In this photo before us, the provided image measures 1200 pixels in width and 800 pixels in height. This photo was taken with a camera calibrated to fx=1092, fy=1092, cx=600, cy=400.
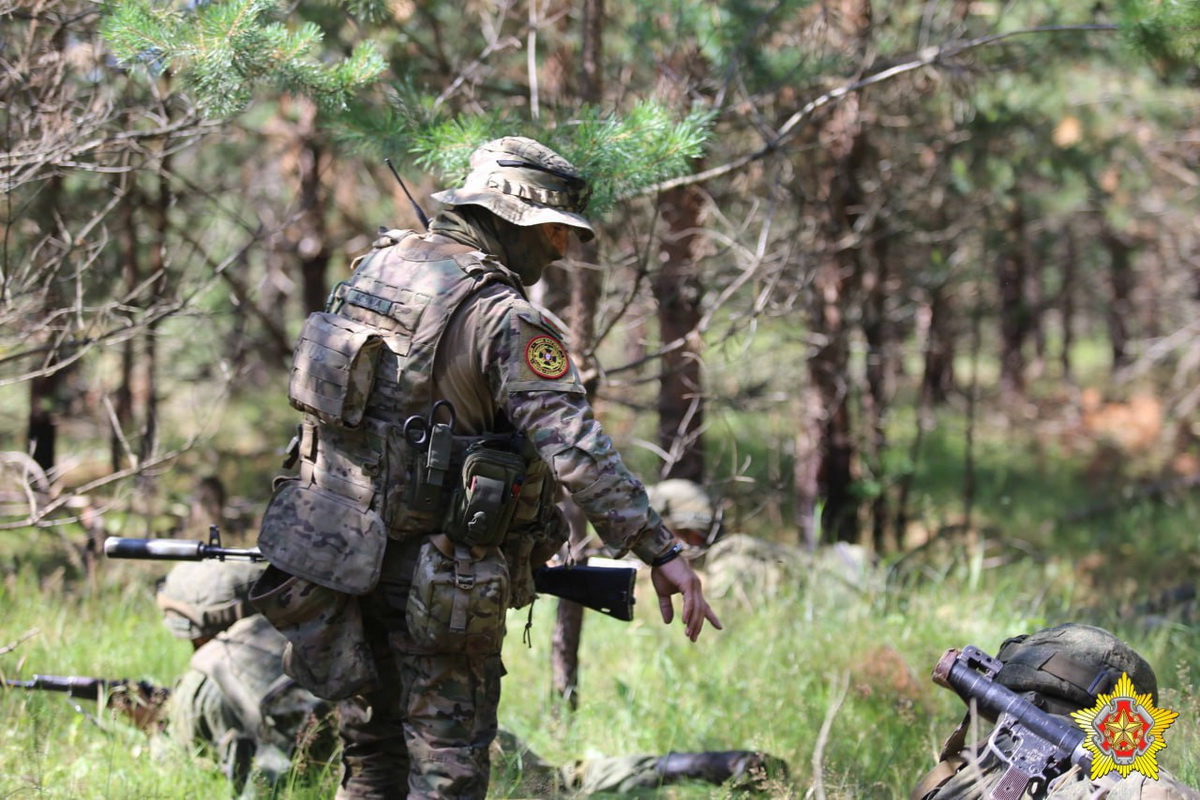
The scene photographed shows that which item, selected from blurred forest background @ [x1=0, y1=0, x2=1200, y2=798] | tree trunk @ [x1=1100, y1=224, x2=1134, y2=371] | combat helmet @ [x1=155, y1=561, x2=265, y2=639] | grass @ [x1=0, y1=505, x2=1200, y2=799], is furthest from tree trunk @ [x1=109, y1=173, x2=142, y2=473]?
tree trunk @ [x1=1100, y1=224, x2=1134, y2=371]

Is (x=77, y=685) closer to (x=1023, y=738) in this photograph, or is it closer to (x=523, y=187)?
(x=523, y=187)

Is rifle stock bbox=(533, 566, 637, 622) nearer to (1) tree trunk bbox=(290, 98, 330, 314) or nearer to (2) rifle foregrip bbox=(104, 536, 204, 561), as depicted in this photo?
(2) rifle foregrip bbox=(104, 536, 204, 561)

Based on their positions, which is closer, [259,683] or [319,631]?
[319,631]

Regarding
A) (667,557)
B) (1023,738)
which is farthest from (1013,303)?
(1023,738)

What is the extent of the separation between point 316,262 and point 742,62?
5.14 metres

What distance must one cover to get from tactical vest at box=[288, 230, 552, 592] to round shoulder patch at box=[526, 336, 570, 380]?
241mm

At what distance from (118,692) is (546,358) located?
2.41 metres

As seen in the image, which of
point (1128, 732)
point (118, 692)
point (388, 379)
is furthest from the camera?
point (118, 692)

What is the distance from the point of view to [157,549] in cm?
349

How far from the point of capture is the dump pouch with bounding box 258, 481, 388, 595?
9.76ft

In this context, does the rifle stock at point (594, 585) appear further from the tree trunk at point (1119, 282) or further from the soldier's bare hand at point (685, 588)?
the tree trunk at point (1119, 282)

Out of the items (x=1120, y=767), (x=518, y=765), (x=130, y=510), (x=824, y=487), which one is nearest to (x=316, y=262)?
(x=130, y=510)

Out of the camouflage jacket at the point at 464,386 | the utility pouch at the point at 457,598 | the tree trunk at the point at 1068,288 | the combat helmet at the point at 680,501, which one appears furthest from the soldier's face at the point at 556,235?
the tree trunk at the point at 1068,288

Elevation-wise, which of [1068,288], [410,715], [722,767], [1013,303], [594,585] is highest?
[1068,288]
